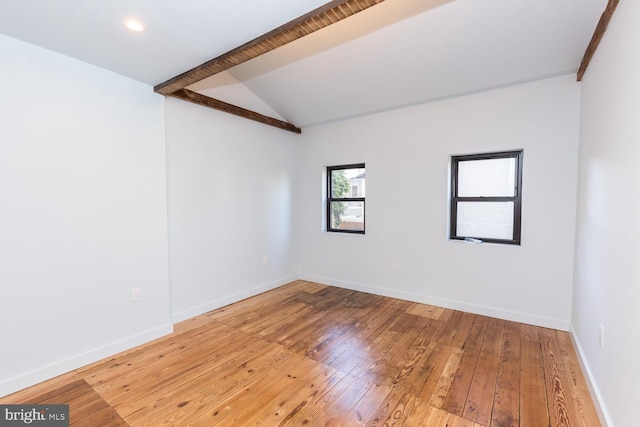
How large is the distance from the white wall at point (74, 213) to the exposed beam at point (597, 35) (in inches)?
140

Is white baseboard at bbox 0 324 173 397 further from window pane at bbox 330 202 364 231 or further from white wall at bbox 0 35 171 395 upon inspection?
window pane at bbox 330 202 364 231

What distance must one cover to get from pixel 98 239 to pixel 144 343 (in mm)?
1058

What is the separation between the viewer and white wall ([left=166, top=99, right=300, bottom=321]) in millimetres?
3092

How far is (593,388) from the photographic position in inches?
72.4

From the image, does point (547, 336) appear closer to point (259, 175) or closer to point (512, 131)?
point (512, 131)

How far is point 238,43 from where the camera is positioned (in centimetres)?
200

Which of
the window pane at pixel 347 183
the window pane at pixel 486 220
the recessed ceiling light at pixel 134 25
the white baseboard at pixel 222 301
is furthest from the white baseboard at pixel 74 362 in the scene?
the window pane at pixel 486 220

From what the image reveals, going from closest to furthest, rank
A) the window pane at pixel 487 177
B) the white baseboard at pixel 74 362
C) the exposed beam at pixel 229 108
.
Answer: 1. the white baseboard at pixel 74 362
2. the exposed beam at pixel 229 108
3. the window pane at pixel 487 177

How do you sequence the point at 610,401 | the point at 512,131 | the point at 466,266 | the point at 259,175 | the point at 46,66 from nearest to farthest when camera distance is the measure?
the point at 610,401
the point at 46,66
the point at 512,131
the point at 466,266
the point at 259,175

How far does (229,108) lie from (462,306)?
3.68 meters

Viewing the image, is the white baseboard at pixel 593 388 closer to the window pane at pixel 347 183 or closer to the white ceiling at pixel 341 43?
the white ceiling at pixel 341 43

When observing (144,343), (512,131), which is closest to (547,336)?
(512,131)

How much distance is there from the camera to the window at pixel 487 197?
10.1ft

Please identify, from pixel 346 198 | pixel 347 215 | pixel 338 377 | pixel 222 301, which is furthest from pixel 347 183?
pixel 338 377
